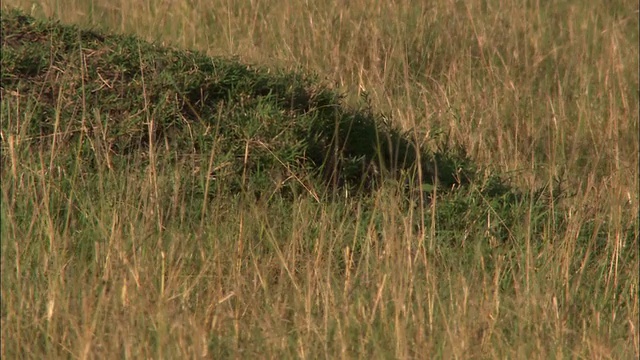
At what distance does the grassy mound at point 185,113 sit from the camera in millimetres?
4117

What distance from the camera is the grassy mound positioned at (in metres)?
4.12

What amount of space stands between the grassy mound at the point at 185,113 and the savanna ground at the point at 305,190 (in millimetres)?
11

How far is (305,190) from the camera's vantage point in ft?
13.7

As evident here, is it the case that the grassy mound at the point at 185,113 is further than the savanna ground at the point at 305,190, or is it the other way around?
the grassy mound at the point at 185,113

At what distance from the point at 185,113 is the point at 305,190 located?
591 mm

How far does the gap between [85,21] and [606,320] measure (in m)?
3.21

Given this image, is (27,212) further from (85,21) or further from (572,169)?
(572,169)

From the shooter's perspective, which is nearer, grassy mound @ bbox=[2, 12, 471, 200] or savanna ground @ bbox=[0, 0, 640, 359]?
savanna ground @ bbox=[0, 0, 640, 359]

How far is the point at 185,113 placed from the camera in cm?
432

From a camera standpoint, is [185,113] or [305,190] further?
[185,113]

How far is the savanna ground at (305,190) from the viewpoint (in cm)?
307

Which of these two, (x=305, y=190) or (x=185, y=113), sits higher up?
(x=185, y=113)

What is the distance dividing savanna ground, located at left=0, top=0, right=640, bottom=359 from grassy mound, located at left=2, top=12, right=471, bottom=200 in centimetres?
1

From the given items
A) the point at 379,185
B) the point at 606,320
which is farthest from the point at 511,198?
the point at 606,320
